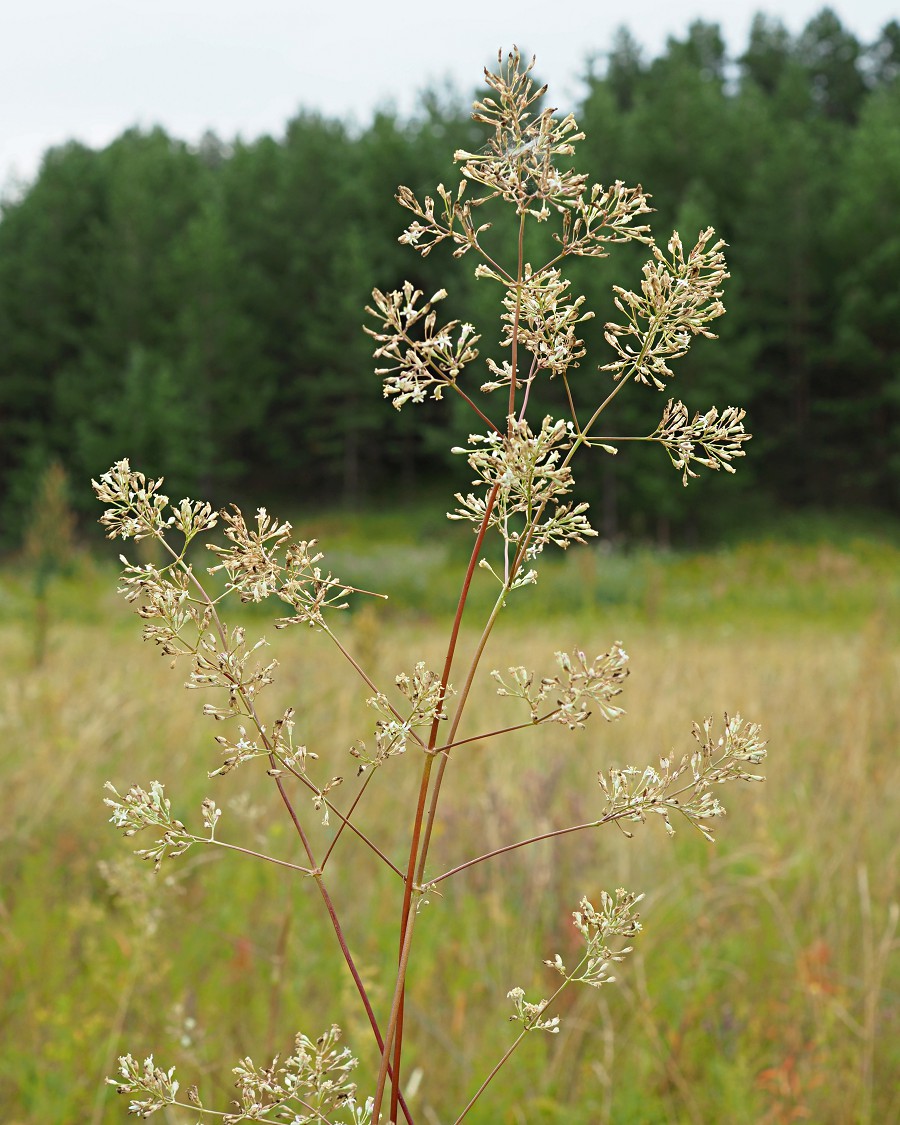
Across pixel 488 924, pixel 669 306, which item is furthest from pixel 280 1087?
pixel 488 924

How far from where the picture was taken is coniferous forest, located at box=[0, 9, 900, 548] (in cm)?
2878

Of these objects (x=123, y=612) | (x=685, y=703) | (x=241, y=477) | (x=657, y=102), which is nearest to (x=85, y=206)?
(x=241, y=477)

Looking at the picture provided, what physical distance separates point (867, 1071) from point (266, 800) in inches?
104

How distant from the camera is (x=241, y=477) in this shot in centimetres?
3584

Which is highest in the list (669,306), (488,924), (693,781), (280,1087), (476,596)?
(669,306)

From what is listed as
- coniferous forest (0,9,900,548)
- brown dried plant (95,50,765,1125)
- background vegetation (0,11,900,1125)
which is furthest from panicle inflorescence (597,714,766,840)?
coniferous forest (0,9,900,548)

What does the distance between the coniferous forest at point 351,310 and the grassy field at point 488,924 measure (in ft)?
69.9

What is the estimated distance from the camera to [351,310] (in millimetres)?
30328

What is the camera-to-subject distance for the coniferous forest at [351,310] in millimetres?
28781

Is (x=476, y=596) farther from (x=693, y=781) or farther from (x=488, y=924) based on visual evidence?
(x=693, y=781)

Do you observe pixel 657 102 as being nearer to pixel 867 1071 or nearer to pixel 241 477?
pixel 241 477

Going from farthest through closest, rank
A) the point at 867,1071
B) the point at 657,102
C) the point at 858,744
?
the point at 657,102
the point at 858,744
the point at 867,1071

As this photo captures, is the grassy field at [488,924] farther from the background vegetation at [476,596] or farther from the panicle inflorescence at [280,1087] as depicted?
the panicle inflorescence at [280,1087]

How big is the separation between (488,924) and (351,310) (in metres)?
28.8
